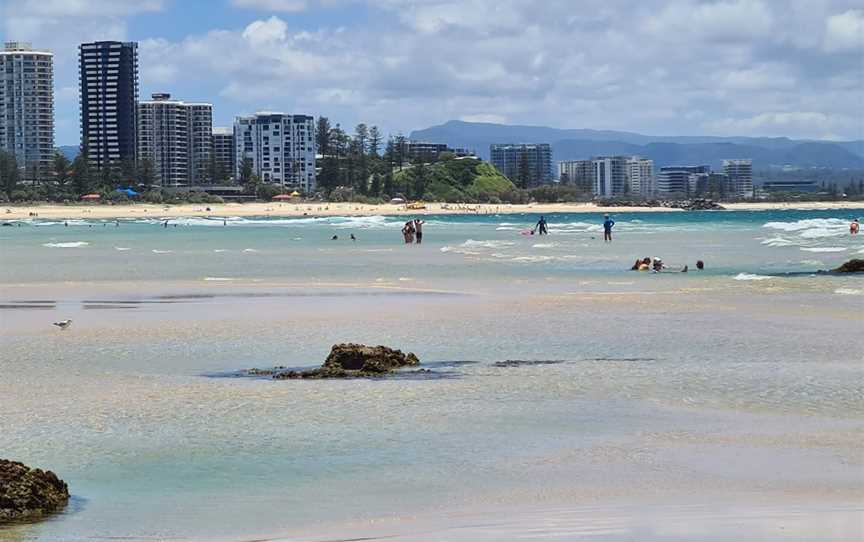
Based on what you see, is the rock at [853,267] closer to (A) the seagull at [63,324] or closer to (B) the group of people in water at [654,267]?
(B) the group of people in water at [654,267]

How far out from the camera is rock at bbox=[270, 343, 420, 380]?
54.7 feet

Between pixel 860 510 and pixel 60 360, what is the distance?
12417 millimetres

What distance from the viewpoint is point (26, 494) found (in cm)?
984

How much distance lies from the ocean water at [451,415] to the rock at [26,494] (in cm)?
18

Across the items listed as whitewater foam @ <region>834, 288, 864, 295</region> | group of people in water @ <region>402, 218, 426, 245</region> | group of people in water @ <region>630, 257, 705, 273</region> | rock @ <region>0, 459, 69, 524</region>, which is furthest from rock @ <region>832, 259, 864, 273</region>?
group of people in water @ <region>402, 218, 426, 245</region>

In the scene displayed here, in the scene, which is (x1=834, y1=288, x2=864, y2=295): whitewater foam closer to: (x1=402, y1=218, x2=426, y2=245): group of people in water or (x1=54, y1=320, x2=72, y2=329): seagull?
(x1=54, y1=320, x2=72, y2=329): seagull

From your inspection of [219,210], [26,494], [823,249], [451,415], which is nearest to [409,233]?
[823,249]

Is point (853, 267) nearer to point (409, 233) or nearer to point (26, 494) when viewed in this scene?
point (26, 494)

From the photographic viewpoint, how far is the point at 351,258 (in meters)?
50.4

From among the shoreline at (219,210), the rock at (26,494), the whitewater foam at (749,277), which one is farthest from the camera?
the shoreline at (219,210)

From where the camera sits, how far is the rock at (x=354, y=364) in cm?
1667

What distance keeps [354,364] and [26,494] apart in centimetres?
745

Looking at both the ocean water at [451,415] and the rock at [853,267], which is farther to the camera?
the rock at [853,267]

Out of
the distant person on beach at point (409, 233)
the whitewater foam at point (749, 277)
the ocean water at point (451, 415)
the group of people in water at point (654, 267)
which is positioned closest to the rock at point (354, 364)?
the ocean water at point (451, 415)
